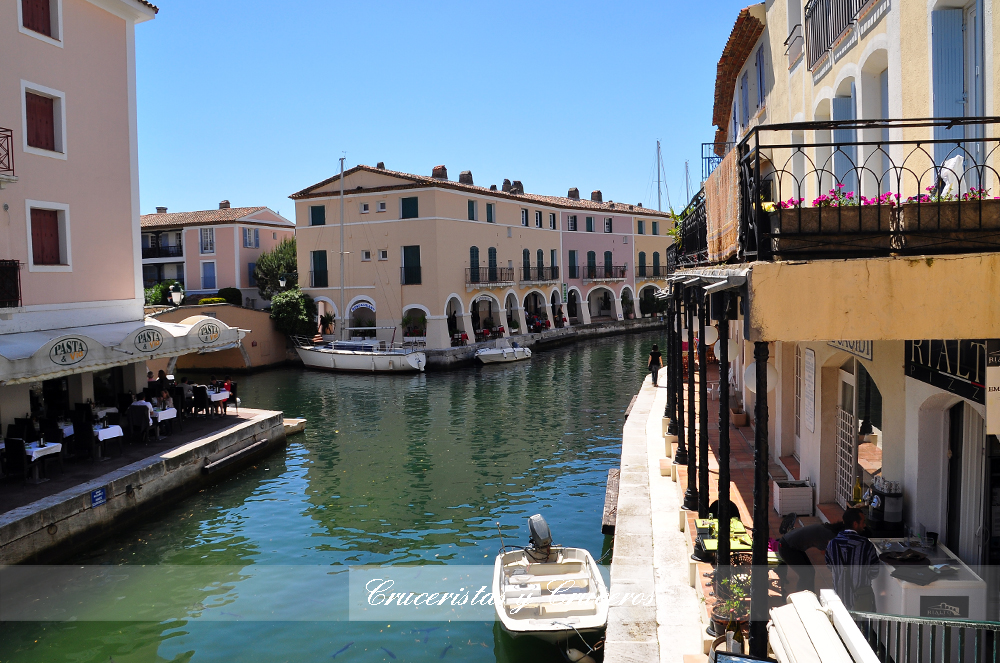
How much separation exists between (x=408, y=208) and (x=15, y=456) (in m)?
28.5

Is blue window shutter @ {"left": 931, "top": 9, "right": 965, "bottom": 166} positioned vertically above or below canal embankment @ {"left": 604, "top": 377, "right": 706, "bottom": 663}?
above

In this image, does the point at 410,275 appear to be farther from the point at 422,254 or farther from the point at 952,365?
the point at 952,365

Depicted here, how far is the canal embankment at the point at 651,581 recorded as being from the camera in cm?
728

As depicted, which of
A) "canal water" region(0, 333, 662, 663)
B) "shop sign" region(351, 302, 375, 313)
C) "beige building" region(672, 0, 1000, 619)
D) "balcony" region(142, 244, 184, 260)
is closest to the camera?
"beige building" region(672, 0, 1000, 619)

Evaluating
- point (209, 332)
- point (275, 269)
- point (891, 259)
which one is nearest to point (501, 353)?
point (275, 269)

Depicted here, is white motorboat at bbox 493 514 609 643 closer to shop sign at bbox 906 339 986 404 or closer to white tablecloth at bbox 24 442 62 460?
shop sign at bbox 906 339 986 404

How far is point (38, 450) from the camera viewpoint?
1415cm

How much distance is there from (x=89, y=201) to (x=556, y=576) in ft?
48.7

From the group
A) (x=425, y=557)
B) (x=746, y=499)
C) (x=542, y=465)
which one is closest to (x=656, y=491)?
(x=746, y=499)

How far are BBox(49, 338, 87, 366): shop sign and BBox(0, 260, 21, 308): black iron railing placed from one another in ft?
5.88

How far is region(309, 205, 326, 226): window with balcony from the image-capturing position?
43469 millimetres

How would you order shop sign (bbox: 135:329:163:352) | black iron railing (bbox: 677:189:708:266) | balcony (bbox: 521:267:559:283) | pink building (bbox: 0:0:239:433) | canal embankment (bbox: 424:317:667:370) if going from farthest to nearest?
balcony (bbox: 521:267:559:283)
canal embankment (bbox: 424:317:667:370)
shop sign (bbox: 135:329:163:352)
pink building (bbox: 0:0:239:433)
black iron railing (bbox: 677:189:708:266)

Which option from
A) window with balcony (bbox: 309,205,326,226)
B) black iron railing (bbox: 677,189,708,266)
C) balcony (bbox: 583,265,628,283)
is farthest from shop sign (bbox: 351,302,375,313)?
Result: black iron railing (bbox: 677,189,708,266)

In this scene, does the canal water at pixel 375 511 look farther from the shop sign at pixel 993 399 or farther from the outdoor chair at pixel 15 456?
the shop sign at pixel 993 399
